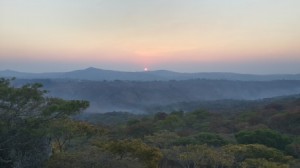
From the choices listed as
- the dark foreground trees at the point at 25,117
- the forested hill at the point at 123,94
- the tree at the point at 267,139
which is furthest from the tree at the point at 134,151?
the forested hill at the point at 123,94

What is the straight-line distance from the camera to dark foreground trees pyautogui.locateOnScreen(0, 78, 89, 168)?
512 inches

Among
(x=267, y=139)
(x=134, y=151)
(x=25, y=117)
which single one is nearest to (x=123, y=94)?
(x=267, y=139)

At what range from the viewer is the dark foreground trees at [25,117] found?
512 inches

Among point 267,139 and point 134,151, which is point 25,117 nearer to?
point 134,151

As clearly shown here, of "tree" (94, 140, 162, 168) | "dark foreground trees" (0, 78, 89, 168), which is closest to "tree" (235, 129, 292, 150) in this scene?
"tree" (94, 140, 162, 168)

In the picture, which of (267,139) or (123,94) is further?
(123,94)

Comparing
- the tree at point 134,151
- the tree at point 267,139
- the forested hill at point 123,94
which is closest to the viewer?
the tree at point 134,151

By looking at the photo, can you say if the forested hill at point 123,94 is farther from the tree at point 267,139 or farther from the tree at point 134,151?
the tree at point 134,151

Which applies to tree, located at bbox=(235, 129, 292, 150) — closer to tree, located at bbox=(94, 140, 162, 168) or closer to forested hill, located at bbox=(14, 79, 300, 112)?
tree, located at bbox=(94, 140, 162, 168)

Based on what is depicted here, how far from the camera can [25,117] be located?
44.6 ft

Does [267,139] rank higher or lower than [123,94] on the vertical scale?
higher

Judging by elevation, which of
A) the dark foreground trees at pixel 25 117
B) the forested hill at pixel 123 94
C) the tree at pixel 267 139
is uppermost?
the dark foreground trees at pixel 25 117

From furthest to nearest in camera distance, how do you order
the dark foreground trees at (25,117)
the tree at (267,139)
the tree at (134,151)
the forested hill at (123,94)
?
the forested hill at (123,94) → the tree at (267,139) → the tree at (134,151) → the dark foreground trees at (25,117)

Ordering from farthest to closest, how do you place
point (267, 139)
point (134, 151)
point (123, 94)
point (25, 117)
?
point (123, 94) < point (267, 139) < point (134, 151) < point (25, 117)
